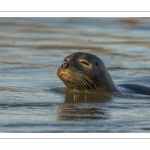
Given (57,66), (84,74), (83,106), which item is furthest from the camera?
(57,66)

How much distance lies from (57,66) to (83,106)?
154 inches

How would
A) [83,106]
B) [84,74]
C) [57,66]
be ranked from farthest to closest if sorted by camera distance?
[57,66] → [84,74] → [83,106]

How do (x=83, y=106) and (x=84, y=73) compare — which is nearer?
(x=83, y=106)

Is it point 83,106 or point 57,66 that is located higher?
point 57,66

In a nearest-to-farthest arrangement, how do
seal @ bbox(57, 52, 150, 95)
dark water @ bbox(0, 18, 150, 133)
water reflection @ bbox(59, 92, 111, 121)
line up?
dark water @ bbox(0, 18, 150, 133), water reflection @ bbox(59, 92, 111, 121), seal @ bbox(57, 52, 150, 95)

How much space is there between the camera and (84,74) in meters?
10.1

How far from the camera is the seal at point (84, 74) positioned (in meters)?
9.91

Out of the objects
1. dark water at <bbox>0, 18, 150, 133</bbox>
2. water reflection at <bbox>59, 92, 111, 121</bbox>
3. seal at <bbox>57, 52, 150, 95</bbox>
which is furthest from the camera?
seal at <bbox>57, 52, 150, 95</bbox>

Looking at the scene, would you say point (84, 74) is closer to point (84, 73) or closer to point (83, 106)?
point (84, 73)

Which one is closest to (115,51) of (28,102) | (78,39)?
(78,39)

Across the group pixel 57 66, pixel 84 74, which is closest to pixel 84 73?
pixel 84 74

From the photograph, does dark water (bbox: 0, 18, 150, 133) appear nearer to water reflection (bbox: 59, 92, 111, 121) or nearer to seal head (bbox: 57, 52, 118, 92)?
water reflection (bbox: 59, 92, 111, 121)

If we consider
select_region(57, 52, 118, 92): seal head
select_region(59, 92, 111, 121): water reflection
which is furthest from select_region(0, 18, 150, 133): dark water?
select_region(57, 52, 118, 92): seal head

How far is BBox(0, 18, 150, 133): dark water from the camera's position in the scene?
330 inches
